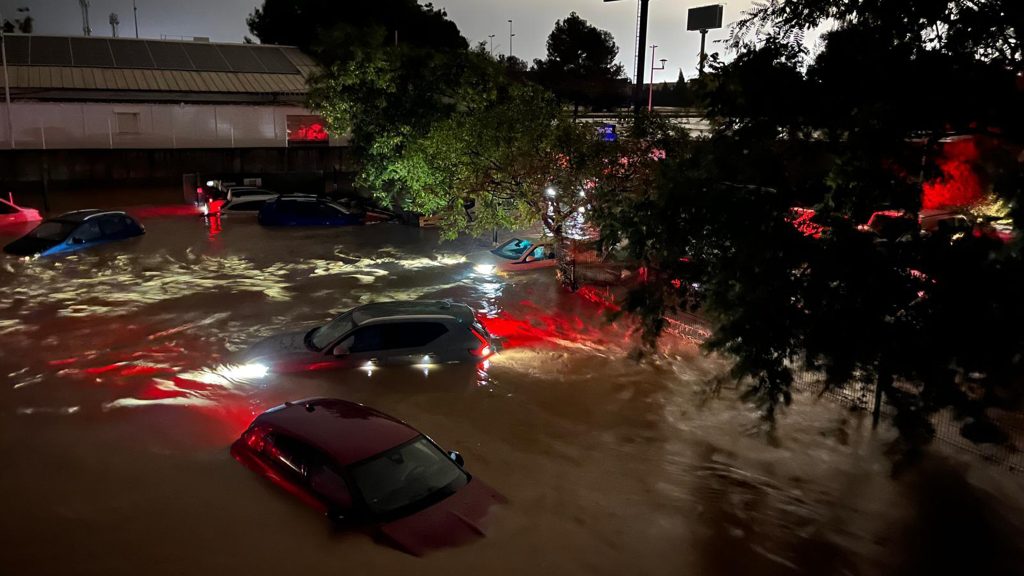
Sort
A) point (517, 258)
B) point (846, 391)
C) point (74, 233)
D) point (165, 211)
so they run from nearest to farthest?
point (846, 391) < point (74, 233) < point (517, 258) < point (165, 211)

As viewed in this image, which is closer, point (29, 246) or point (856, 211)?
point (856, 211)

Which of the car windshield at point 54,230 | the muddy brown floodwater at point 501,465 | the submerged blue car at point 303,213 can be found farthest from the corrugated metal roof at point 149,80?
the muddy brown floodwater at point 501,465

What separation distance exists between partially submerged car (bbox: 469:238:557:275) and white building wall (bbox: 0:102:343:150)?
1984 centimetres

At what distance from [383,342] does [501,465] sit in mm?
3349

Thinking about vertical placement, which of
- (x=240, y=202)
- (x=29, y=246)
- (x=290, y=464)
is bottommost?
(x=290, y=464)

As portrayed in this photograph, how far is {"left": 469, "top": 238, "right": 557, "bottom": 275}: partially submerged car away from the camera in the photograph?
67.5ft

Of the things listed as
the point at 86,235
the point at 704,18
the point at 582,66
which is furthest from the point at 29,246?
the point at 582,66

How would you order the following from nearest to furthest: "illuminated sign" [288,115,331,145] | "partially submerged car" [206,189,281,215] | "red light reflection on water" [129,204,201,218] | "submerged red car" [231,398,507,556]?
1. "submerged red car" [231,398,507,556]
2. "red light reflection on water" [129,204,201,218]
3. "partially submerged car" [206,189,281,215]
4. "illuminated sign" [288,115,331,145]

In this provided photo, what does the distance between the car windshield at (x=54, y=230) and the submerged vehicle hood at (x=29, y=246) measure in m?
0.17

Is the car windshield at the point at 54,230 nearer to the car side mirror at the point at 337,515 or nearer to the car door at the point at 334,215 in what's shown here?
the car door at the point at 334,215

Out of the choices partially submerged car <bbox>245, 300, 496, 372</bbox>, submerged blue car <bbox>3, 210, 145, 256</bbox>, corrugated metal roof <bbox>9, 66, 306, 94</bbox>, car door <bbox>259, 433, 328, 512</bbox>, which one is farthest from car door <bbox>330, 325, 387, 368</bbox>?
corrugated metal roof <bbox>9, 66, 306, 94</bbox>

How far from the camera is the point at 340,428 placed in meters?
7.59

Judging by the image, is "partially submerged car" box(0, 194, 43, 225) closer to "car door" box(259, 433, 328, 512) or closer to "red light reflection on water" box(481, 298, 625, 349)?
"red light reflection on water" box(481, 298, 625, 349)

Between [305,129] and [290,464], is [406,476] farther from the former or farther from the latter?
[305,129]
